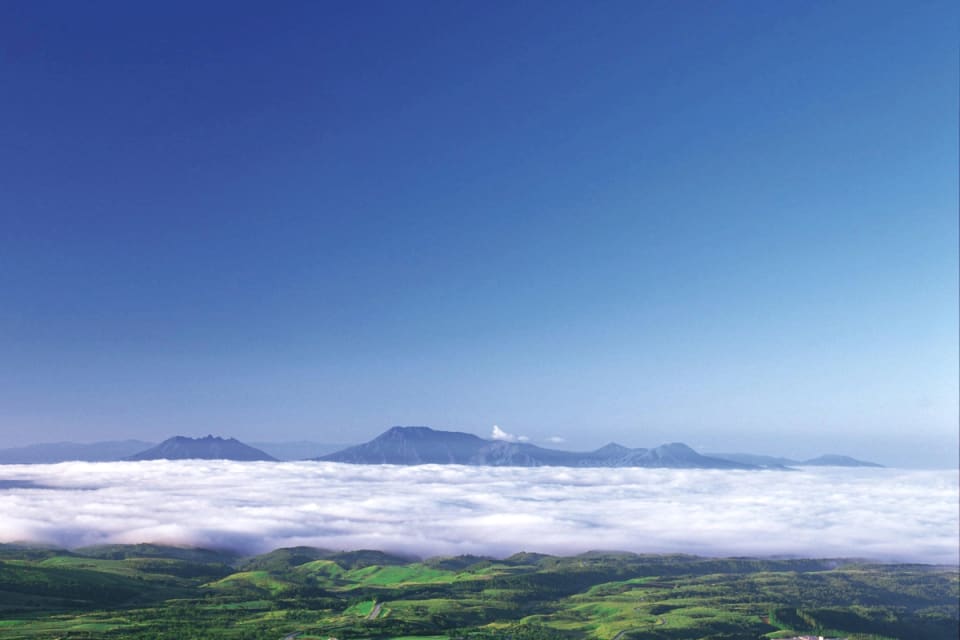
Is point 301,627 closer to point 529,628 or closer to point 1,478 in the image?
point 529,628

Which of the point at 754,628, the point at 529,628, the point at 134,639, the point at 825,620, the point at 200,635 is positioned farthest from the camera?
the point at 825,620

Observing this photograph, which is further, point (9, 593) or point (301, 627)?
point (9, 593)

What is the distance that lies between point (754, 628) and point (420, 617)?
100 metres

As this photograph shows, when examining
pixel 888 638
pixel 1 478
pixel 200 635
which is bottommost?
pixel 888 638

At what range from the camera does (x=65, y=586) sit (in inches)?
7717

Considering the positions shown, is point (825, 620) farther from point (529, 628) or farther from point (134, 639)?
point (134, 639)

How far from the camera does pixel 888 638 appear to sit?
183750 millimetres

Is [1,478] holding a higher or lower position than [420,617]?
higher

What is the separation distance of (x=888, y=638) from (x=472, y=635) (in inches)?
5109

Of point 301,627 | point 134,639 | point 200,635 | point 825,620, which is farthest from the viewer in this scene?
point 825,620

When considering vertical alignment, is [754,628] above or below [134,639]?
below

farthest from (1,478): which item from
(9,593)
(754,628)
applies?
(754,628)

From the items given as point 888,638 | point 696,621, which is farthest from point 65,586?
point 888,638

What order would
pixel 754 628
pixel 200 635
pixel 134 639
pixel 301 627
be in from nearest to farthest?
pixel 134 639 → pixel 200 635 → pixel 301 627 → pixel 754 628
